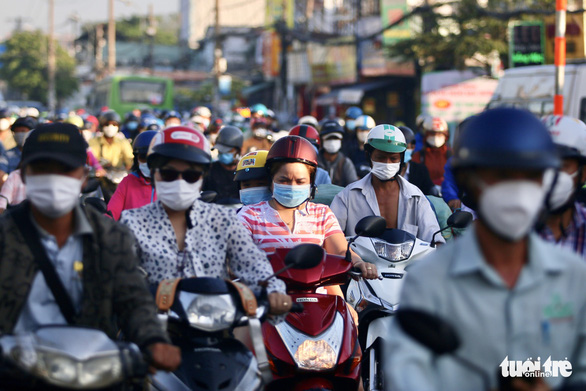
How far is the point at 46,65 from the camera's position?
82375mm

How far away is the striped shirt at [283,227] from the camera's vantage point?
210 inches

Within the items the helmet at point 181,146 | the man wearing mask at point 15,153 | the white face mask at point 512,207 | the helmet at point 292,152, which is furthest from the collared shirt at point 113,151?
the white face mask at point 512,207

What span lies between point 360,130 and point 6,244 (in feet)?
34.7

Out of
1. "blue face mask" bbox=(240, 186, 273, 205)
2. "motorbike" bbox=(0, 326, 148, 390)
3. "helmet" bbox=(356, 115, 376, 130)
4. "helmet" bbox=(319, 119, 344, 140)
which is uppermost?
"helmet" bbox=(356, 115, 376, 130)

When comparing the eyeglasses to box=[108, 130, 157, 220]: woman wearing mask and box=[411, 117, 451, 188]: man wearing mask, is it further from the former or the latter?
box=[411, 117, 451, 188]: man wearing mask

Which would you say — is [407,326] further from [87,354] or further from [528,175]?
[87,354]

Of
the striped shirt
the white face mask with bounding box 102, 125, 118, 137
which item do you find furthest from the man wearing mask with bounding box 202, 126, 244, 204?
the white face mask with bounding box 102, 125, 118, 137

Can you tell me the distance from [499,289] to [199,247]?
1852 mm

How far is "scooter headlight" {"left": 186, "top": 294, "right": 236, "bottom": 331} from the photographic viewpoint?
3521 millimetres

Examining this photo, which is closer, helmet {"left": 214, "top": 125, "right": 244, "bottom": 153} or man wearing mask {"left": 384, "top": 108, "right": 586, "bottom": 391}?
man wearing mask {"left": 384, "top": 108, "right": 586, "bottom": 391}

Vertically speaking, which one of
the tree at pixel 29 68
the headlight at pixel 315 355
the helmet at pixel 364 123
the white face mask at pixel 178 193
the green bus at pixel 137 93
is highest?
the tree at pixel 29 68

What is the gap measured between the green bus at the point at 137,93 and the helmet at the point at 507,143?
122ft

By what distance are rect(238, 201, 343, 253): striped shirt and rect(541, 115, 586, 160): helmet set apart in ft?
5.62

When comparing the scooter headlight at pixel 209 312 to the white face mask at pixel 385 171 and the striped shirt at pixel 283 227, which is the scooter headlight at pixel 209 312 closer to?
the striped shirt at pixel 283 227
